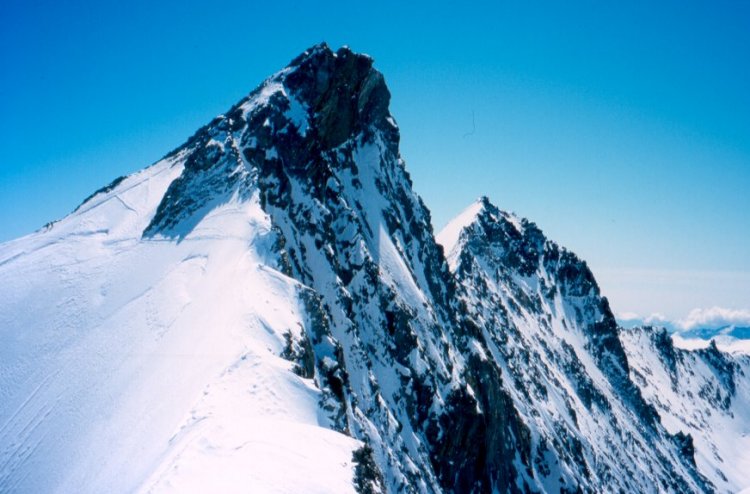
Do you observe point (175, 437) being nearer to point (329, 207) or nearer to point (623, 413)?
point (329, 207)

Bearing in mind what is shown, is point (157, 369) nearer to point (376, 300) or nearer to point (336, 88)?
point (376, 300)

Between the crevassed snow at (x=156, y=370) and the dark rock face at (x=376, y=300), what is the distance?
2.05m

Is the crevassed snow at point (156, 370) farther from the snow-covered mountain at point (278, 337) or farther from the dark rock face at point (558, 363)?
Result: the dark rock face at point (558, 363)

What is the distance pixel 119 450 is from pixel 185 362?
4.47m

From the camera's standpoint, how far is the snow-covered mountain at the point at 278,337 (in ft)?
53.9

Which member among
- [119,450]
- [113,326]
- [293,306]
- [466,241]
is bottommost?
[119,450]

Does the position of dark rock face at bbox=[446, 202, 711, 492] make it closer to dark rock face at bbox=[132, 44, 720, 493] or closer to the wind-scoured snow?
dark rock face at bbox=[132, 44, 720, 493]

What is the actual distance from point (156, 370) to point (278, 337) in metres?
6.03

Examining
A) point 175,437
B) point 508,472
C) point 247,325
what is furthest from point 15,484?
point 508,472

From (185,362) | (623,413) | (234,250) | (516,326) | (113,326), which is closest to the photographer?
(185,362)

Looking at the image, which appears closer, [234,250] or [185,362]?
[185,362]

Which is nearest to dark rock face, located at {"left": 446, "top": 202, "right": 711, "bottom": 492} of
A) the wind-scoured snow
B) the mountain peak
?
the mountain peak

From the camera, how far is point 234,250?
101 ft

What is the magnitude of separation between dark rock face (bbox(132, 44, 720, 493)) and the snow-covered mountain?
0.26 metres
